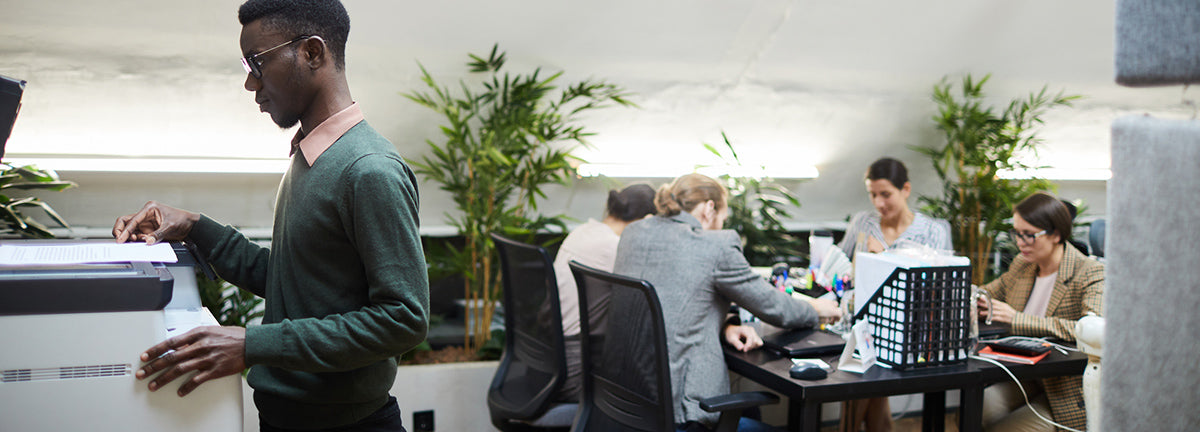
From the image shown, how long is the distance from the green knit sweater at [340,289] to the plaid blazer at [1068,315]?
2.20 meters

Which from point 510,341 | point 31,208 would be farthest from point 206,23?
point 510,341

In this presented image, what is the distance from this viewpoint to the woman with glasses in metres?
2.53

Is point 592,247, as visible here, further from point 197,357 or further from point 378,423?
point 197,357

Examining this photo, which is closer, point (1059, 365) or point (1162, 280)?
point (1162, 280)

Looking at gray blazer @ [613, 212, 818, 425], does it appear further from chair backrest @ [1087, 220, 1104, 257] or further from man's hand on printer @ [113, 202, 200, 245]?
chair backrest @ [1087, 220, 1104, 257]

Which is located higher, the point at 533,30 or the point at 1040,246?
the point at 533,30

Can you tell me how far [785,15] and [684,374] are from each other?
2197 millimetres

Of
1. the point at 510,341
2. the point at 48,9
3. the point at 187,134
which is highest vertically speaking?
the point at 48,9

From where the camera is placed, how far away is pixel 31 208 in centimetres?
339

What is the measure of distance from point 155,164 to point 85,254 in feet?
8.45

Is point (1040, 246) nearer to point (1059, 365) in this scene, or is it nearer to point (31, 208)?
point (1059, 365)

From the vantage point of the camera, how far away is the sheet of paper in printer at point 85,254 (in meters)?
1.08

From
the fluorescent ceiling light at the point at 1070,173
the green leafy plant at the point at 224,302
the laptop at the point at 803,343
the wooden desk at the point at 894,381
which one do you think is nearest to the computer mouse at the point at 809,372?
the wooden desk at the point at 894,381

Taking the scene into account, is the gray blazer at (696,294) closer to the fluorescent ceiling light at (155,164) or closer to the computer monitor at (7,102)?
the computer monitor at (7,102)
